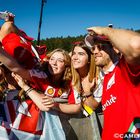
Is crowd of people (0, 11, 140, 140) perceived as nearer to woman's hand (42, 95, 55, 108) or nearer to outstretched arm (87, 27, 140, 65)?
woman's hand (42, 95, 55, 108)

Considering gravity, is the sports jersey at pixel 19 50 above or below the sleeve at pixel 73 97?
above

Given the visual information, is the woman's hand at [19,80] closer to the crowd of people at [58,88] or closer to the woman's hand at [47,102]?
the crowd of people at [58,88]

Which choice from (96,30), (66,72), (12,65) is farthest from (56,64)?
(96,30)

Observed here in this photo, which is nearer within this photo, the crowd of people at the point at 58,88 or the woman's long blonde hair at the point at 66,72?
the crowd of people at the point at 58,88

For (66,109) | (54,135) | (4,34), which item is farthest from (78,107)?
(4,34)

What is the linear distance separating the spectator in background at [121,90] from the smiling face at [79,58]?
1.50 metres

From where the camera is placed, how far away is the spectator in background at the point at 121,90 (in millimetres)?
2062

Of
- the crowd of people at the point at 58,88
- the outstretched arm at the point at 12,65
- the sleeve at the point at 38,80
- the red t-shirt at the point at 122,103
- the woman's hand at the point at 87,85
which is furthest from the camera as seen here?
the woman's hand at the point at 87,85

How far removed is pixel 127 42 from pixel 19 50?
6.31ft

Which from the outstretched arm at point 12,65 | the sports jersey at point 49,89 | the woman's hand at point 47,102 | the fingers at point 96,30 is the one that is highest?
the fingers at point 96,30

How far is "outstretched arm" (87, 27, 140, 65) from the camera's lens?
1980 mm

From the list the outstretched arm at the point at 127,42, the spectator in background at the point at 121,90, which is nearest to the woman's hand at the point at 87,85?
the spectator in background at the point at 121,90

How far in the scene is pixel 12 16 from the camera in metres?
4.13

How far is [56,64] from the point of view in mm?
4340
